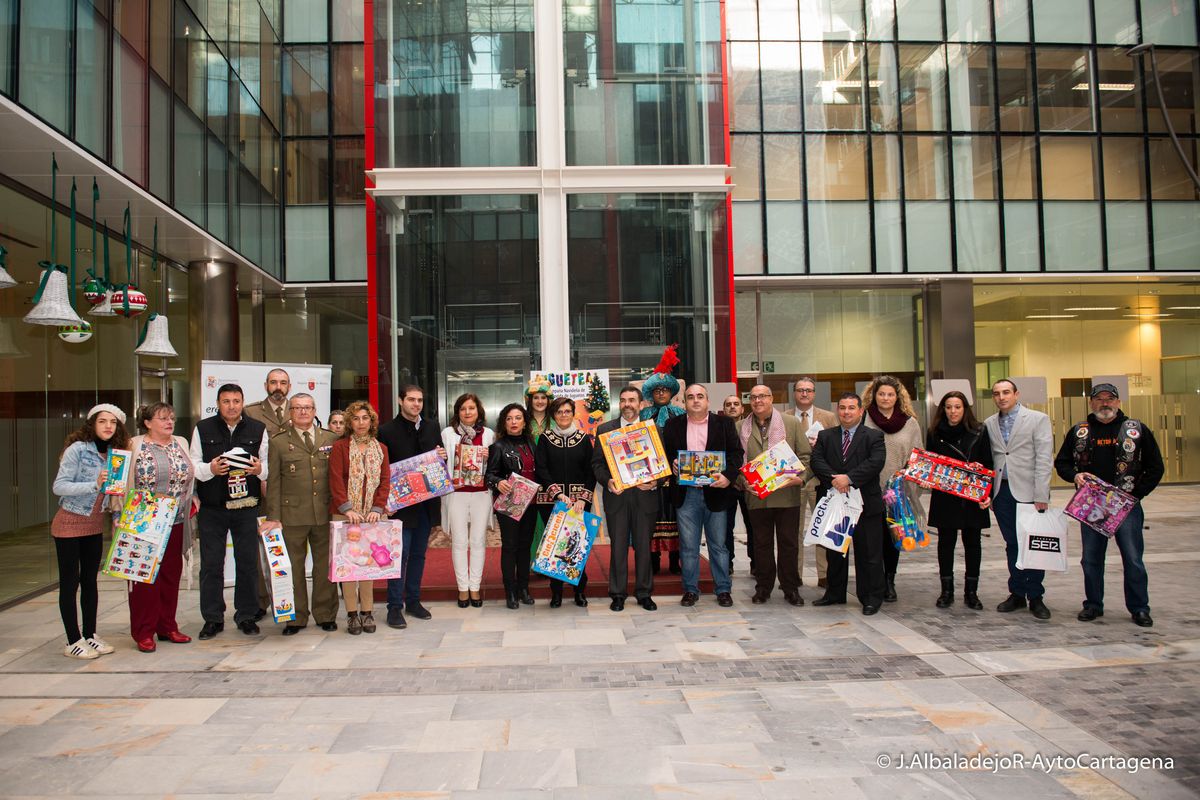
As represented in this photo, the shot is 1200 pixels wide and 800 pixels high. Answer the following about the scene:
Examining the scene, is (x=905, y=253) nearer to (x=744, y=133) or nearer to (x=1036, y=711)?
(x=744, y=133)

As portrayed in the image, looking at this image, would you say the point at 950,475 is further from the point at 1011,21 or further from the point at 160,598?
the point at 1011,21

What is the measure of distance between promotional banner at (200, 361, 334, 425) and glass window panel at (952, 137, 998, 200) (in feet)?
44.4

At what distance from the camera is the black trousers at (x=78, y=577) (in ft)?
20.3

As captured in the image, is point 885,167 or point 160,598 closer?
point 160,598

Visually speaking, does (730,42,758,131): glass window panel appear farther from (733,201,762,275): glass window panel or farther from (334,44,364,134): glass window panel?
(334,44,364,134): glass window panel

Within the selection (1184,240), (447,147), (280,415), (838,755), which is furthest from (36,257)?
(1184,240)

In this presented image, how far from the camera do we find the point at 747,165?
57.1 ft

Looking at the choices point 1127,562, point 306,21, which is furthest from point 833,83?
point 1127,562

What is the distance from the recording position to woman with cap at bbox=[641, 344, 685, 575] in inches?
318

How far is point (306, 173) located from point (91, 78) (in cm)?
809

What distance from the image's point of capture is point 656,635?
667 centimetres

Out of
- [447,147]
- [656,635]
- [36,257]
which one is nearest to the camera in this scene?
[656,635]

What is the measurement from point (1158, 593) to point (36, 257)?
463 inches

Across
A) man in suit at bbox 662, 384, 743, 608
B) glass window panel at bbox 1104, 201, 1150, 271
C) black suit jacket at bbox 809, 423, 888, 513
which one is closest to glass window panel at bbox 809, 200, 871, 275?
glass window panel at bbox 1104, 201, 1150, 271
